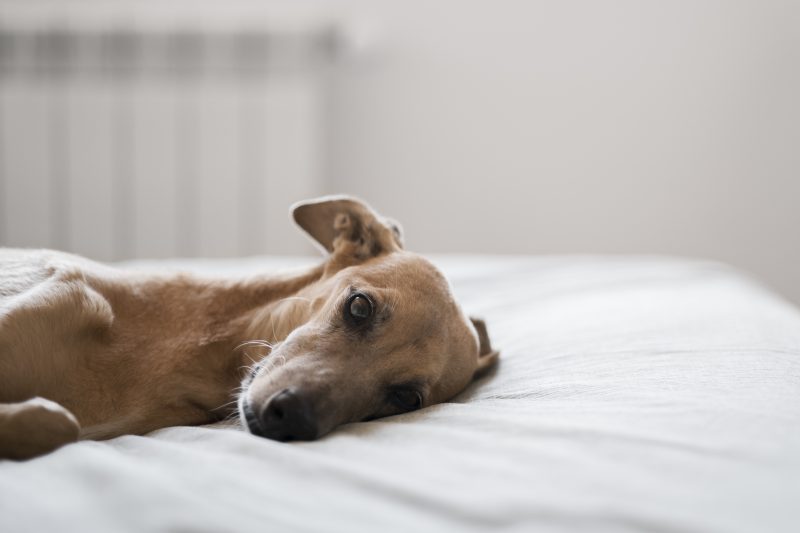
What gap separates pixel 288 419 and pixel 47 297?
0.57 meters

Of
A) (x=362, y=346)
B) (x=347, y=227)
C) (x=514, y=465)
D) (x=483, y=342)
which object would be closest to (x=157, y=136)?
(x=347, y=227)

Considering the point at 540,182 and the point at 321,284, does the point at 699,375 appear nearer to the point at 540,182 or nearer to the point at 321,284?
the point at 321,284

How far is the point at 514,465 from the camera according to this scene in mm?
1006

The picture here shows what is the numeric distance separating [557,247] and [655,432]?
3.56 metres

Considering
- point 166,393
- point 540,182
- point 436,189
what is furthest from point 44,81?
point 166,393

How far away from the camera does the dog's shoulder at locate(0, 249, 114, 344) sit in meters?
1.45

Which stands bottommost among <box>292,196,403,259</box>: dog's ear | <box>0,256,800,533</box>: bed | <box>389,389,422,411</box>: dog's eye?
<box>389,389,422,411</box>: dog's eye

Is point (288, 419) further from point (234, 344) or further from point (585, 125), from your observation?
point (585, 125)

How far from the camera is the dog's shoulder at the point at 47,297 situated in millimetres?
1451

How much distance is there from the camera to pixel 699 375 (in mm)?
1408

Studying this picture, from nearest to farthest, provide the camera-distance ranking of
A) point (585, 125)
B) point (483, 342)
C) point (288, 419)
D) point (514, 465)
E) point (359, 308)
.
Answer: point (514, 465) → point (288, 419) → point (359, 308) → point (483, 342) → point (585, 125)

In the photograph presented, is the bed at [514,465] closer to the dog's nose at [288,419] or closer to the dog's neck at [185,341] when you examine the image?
the dog's nose at [288,419]

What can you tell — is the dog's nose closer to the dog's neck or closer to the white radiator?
the dog's neck

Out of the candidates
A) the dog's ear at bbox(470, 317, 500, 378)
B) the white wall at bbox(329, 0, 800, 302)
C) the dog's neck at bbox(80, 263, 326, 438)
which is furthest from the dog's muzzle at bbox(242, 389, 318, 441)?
the white wall at bbox(329, 0, 800, 302)
